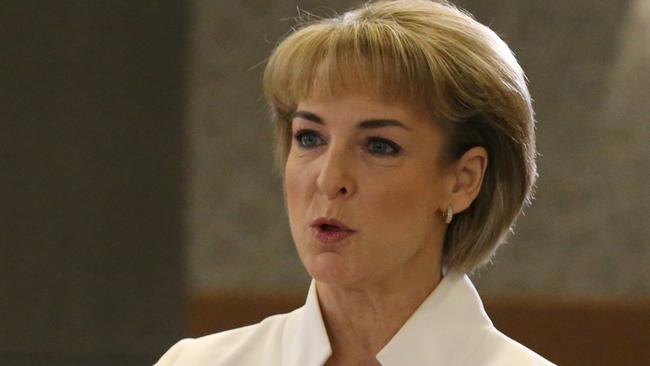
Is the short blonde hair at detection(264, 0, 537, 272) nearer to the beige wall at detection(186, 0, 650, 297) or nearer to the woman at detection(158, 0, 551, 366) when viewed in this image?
the woman at detection(158, 0, 551, 366)

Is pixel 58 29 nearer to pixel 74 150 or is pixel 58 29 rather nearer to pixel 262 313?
Result: pixel 74 150

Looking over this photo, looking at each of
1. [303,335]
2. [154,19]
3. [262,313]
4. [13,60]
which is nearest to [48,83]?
[13,60]

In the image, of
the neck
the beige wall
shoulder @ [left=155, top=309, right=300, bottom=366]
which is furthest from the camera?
the beige wall

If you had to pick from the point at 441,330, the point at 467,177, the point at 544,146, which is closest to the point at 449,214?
the point at 467,177

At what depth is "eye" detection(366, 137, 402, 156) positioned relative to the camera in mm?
1979

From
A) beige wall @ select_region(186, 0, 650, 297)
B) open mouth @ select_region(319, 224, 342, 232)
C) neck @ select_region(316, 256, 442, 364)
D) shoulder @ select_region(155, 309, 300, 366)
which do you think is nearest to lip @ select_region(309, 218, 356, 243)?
open mouth @ select_region(319, 224, 342, 232)

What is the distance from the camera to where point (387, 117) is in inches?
77.5

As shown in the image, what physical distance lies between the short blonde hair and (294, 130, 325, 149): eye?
0.18ft

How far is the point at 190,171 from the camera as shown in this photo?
4.86 meters

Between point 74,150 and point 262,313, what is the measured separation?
0.91 metres

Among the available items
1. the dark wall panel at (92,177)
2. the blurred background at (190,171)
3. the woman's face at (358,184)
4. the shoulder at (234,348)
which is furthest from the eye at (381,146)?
the dark wall panel at (92,177)

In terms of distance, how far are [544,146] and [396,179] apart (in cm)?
289

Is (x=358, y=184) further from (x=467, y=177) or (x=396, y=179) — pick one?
(x=467, y=177)

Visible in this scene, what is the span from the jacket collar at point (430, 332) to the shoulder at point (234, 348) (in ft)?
0.16
